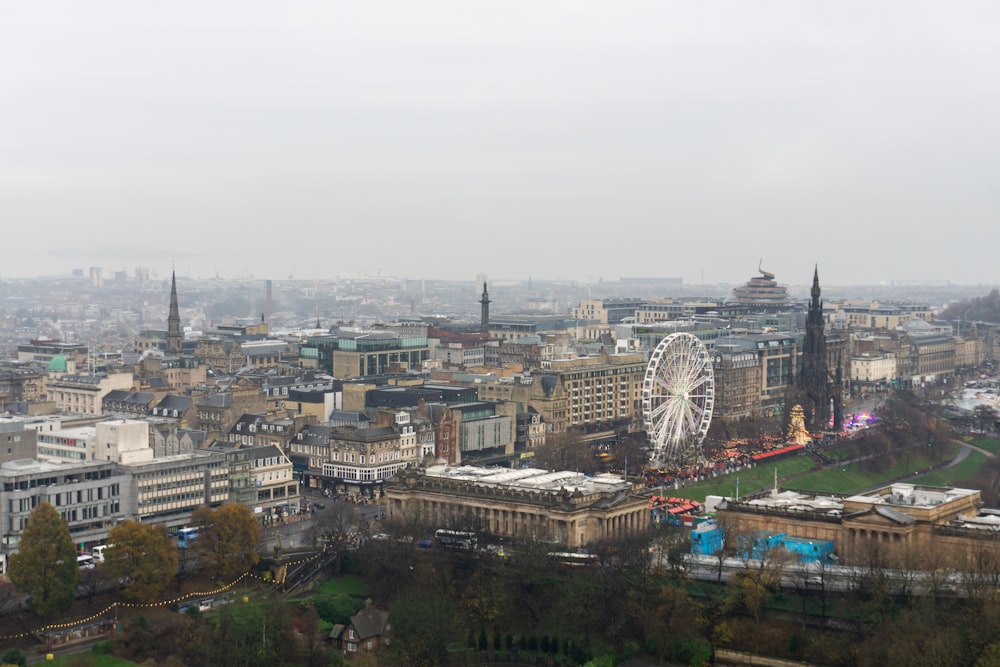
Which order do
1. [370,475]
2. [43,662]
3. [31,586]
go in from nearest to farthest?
[43,662]
[31,586]
[370,475]

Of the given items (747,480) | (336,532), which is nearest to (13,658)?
(336,532)

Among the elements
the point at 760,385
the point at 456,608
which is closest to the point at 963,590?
the point at 456,608

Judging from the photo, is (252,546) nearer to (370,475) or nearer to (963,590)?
(370,475)

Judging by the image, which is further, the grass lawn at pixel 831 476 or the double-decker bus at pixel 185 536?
the grass lawn at pixel 831 476

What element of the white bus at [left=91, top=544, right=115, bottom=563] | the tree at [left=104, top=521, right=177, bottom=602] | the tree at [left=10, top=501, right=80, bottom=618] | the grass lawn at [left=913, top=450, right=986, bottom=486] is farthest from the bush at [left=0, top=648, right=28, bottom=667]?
the grass lawn at [left=913, top=450, right=986, bottom=486]

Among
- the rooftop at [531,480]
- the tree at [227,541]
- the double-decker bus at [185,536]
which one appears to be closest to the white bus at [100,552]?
the double-decker bus at [185,536]

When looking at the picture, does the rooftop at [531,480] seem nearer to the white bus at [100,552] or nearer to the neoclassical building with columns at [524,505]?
the neoclassical building with columns at [524,505]
